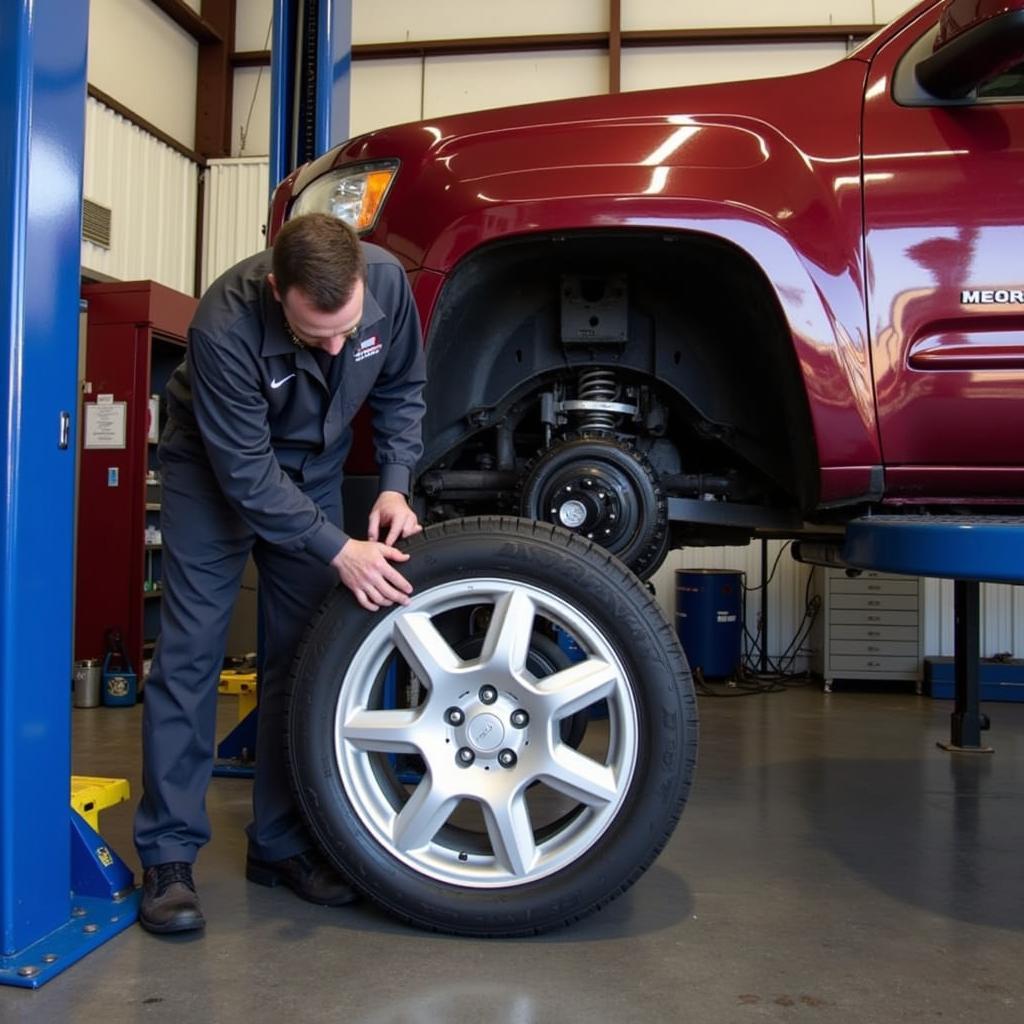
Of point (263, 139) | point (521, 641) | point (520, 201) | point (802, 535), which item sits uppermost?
point (263, 139)

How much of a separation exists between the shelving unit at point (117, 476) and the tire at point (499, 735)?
3580 mm

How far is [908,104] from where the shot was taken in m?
2.07

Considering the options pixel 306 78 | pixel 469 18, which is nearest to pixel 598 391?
pixel 306 78

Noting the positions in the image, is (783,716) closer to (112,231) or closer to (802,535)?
(802,535)

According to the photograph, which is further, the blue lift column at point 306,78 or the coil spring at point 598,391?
the blue lift column at point 306,78

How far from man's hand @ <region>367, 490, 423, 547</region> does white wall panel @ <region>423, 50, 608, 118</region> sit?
6249 millimetres

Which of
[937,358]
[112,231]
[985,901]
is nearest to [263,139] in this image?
[112,231]

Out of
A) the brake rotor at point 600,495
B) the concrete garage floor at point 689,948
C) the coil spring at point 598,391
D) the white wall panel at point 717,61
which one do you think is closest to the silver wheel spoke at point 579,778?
the concrete garage floor at point 689,948

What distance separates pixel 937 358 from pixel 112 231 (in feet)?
20.9

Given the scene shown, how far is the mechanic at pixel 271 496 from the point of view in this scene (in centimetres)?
177

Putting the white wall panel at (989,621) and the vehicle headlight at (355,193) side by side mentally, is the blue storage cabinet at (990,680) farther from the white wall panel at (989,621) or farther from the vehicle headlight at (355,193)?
the vehicle headlight at (355,193)

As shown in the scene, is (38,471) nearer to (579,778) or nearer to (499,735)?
(499,735)

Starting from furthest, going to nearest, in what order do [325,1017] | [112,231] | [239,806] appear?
[112,231] → [239,806] → [325,1017]

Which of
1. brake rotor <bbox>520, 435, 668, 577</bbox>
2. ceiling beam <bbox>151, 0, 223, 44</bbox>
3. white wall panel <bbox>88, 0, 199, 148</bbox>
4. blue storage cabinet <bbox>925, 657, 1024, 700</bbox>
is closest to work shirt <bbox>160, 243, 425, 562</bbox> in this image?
brake rotor <bbox>520, 435, 668, 577</bbox>
